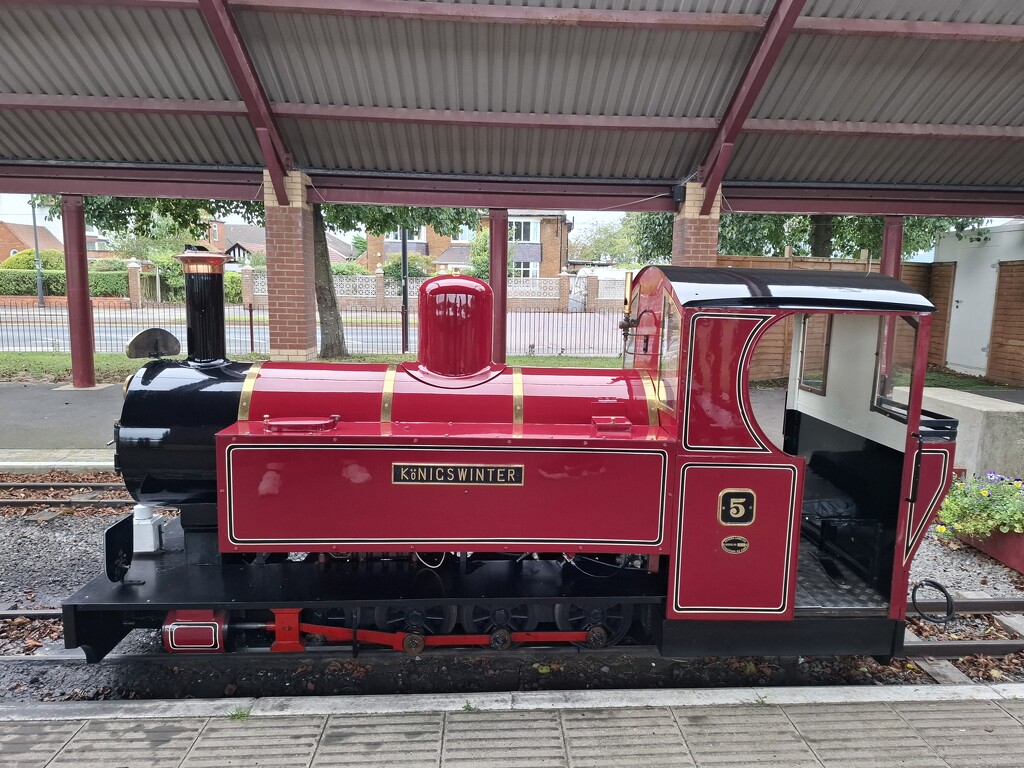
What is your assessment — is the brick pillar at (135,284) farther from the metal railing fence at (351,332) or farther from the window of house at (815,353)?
the window of house at (815,353)

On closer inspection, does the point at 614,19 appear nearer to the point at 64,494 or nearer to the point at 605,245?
the point at 64,494

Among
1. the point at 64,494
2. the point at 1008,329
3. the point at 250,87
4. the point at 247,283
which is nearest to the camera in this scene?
the point at 64,494

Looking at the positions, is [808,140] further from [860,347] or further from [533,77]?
[860,347]

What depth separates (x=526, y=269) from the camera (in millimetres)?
43719

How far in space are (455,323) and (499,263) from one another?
679cm

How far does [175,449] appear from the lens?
377 centimetres

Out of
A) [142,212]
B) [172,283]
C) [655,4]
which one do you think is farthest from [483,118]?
[172,283]

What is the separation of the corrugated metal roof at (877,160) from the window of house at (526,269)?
3216 centimetres

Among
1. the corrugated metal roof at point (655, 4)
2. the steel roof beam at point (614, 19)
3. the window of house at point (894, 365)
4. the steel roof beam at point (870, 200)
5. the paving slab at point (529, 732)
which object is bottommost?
the paving slab at point (529, 732)

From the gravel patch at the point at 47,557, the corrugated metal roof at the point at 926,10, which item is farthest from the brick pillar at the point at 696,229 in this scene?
the gravel patch at the point at 47,557

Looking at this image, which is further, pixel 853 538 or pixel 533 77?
pixel 533 77

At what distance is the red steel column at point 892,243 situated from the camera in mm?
10367

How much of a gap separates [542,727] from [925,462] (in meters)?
2.51

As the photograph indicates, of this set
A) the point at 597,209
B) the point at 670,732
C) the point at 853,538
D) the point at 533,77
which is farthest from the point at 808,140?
the point at 670,732
